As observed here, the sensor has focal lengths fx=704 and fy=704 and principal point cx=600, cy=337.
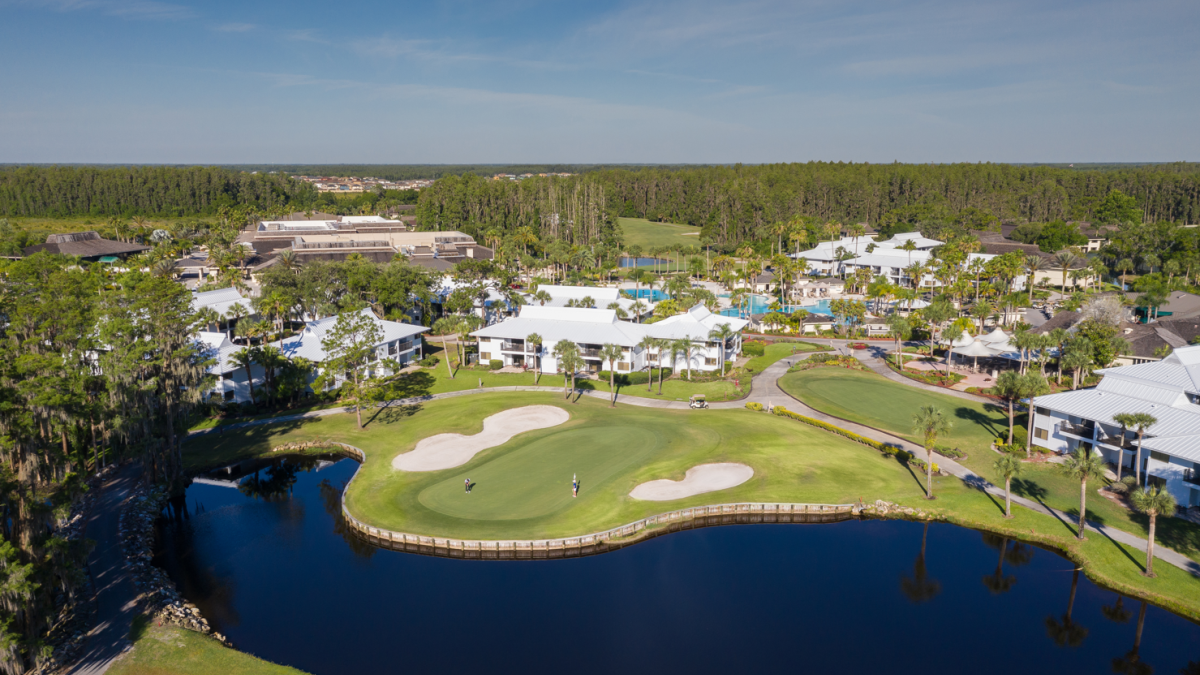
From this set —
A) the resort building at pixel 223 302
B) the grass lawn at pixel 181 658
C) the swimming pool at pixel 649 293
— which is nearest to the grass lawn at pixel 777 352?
the swimming pool at pixel 649 293

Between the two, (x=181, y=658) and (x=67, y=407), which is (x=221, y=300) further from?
(x=181, y=658)

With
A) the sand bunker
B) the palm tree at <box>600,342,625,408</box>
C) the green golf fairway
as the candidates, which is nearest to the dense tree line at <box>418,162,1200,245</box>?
the green golf fairway

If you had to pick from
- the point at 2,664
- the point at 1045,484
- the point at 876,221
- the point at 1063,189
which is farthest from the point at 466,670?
the point at 1063,189

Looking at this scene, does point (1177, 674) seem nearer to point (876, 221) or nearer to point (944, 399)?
point (944, 399)

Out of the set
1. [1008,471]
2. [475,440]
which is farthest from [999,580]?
[475,440]

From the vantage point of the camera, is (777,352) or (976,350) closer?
(976,350)

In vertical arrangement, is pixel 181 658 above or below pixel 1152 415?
below
